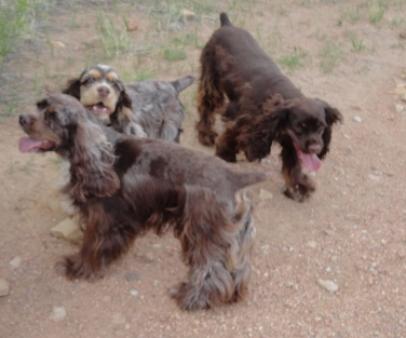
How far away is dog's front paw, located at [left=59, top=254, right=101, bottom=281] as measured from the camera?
15.6 feet

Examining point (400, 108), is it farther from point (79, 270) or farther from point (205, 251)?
point (79, 270)

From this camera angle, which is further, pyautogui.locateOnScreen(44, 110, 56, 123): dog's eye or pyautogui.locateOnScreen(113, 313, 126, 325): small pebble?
pyautogui.locateOnScreen(113, 313, 126, 325): small pebble

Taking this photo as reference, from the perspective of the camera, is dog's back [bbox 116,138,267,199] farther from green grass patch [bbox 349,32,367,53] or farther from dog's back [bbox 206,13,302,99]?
green grass patch [bbox 349,32,367,53]

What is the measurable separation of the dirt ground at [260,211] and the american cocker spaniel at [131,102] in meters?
0.58

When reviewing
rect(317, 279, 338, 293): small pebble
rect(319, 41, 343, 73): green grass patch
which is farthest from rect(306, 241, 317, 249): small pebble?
rect(319, 41, 343, 73): green grass patch

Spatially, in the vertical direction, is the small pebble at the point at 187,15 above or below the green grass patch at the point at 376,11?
below

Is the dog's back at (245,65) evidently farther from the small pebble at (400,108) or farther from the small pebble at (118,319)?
the small pebble at (118,319)

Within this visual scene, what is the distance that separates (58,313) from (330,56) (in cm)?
516

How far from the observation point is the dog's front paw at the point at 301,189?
5832 millimetres

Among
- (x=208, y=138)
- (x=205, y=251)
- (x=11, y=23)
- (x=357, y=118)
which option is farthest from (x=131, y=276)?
(x=357, y=118)

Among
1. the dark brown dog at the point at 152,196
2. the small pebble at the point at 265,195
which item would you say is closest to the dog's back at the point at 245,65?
the small pebble at the point at 265,195

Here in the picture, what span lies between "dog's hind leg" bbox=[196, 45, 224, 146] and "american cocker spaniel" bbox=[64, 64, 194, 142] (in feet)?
0.64

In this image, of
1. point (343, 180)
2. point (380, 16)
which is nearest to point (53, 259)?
point (343, 180)

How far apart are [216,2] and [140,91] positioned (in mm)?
3707
